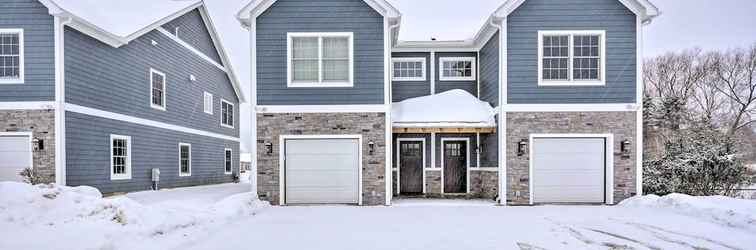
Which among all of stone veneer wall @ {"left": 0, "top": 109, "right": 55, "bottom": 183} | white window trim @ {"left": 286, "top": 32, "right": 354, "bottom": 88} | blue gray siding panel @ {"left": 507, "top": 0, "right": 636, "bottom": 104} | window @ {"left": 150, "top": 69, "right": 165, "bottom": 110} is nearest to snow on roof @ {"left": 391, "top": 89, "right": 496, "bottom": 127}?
blue gray siding panel @ {"left": 507, "top": 0, "right": 636, "bottom": 104}

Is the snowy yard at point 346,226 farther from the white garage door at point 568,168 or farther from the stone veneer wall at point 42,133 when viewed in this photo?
the stone veneer wall at point 42,133

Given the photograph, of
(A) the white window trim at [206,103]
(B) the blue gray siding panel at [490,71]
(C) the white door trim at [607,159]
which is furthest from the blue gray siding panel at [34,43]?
(C) the white door trim at [607,159]

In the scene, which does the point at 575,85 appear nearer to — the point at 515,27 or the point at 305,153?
the point at 515,27

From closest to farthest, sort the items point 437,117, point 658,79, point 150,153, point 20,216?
point 20,216, point 437,117, point 150,153, point 658,79

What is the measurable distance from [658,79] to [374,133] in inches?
953

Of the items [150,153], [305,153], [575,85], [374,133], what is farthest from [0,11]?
[575,85]

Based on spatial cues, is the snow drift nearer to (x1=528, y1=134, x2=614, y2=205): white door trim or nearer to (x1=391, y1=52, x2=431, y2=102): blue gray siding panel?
(x1=528, y1=134, x2=614, y2=205): white door trim

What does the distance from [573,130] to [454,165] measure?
3.62m

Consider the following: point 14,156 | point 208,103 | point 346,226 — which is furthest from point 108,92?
point 346,226

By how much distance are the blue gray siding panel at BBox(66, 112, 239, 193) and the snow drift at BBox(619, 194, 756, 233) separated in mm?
13639

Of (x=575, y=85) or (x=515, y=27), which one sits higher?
(x=515, y=27)

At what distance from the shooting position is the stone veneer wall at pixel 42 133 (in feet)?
35.6

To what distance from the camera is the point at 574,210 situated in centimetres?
1040

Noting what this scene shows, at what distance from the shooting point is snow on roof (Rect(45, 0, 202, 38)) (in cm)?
1214
